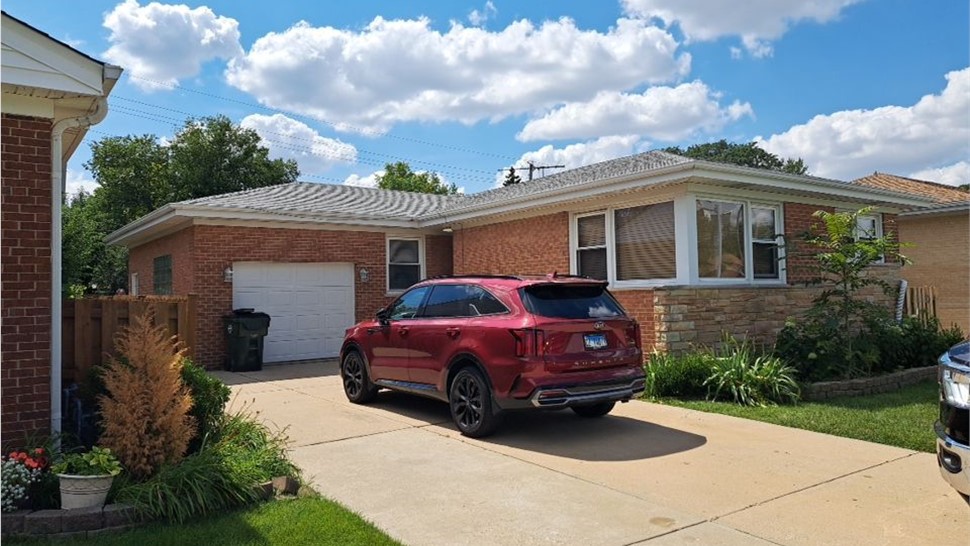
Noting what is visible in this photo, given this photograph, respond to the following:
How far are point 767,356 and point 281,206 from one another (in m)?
10.1

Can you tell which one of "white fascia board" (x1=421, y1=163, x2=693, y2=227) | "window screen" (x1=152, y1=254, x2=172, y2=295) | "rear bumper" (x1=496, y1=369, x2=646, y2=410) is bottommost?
"rear bumper" (x1=496, y1=369, x2=646, y2=410)

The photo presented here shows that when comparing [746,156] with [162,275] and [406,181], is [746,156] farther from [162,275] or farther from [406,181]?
[162,275]

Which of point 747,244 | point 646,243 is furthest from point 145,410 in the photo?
point 747,244

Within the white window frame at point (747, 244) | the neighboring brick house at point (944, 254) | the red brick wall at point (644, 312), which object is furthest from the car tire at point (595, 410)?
the neighboring brick house at point (944, 254)

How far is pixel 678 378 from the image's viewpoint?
9.46m

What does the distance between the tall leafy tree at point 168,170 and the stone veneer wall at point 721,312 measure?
32.5 m

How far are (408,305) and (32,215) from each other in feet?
14.3

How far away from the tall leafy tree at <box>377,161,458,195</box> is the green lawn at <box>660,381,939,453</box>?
43.7 meters

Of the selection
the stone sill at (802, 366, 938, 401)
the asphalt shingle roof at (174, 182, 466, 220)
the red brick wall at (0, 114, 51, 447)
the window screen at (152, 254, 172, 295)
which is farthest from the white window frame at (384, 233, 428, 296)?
the red brick wall at (0, 114, 51, 447)

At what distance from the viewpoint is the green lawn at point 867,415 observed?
692 cm

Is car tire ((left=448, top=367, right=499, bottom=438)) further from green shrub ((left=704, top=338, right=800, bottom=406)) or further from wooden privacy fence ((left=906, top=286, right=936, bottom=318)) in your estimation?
wooden privacy fence ((left=906, top=286, right=936, bottom=318))

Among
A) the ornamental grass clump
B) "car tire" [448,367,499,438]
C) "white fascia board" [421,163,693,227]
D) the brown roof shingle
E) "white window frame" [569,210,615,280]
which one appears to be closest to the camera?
the ornamental grass clump

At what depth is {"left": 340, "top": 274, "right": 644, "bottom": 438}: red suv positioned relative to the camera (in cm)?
671

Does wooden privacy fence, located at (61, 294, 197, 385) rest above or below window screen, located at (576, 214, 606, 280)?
below
